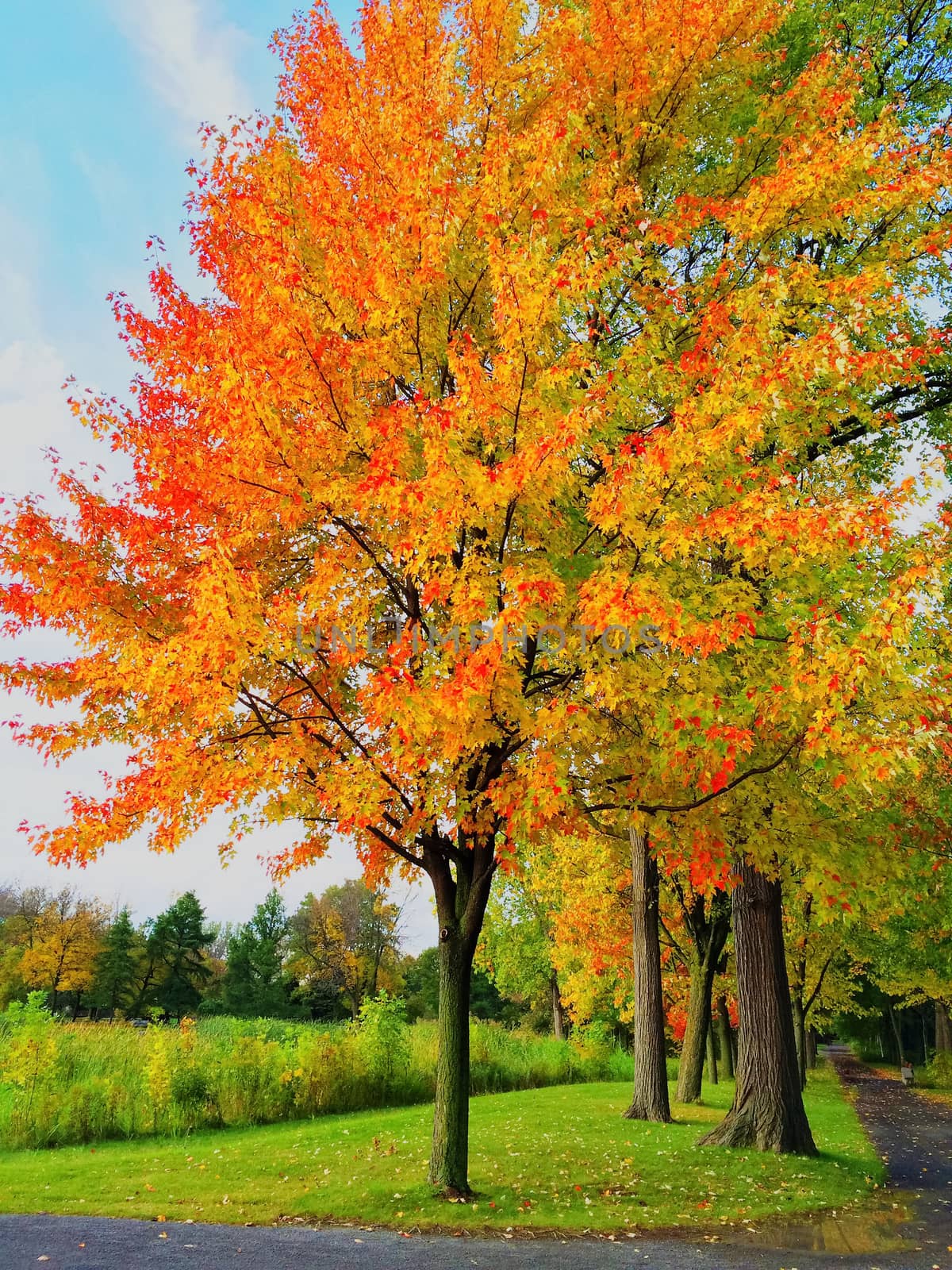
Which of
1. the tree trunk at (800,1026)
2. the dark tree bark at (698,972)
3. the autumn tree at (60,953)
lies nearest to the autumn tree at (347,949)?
the autumn tree at (60,953)

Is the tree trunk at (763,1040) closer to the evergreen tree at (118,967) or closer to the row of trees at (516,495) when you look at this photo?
the row of trees at (516,495)

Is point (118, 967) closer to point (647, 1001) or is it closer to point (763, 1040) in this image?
point (647, 1001)

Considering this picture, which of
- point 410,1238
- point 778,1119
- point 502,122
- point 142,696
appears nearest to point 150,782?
point 142,696

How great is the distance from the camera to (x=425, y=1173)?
8430 mm

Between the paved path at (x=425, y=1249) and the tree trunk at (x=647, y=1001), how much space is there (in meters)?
6.30

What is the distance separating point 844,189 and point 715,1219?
9.63m

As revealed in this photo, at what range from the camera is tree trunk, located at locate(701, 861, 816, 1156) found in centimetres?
1074

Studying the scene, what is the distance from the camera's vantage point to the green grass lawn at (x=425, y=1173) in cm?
721

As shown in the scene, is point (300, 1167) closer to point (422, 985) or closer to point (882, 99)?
point (882, 99)

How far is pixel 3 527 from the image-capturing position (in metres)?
7.28

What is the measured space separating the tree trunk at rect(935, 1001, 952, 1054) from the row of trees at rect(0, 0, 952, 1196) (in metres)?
34.7

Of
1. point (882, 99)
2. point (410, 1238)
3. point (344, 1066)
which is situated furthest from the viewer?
point (344, 1066)

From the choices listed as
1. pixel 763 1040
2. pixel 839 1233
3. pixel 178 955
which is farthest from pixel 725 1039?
pixel 178 955

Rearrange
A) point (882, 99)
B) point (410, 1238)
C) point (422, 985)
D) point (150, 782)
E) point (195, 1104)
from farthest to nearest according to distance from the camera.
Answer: point (422, 985) → point (195, 1104) → point (882, 99) → point (150, 782) → point (410, 1238)
